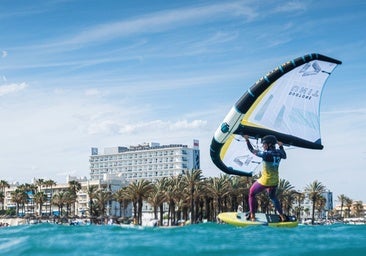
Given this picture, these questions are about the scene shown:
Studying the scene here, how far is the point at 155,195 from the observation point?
92.1m

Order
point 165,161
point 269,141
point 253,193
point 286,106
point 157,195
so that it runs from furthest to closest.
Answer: point 165,161
point 157,195
point 286,106
point 253,193
point 269,141

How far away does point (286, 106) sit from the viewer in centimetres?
3712

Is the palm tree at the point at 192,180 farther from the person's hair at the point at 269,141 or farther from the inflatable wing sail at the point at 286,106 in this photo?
the person's hair at the point at 269,141

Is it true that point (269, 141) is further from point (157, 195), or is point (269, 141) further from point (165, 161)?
point (165, 161)

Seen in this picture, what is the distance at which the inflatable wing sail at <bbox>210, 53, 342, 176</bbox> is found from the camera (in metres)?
35.8

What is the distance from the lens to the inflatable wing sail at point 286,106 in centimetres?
3575

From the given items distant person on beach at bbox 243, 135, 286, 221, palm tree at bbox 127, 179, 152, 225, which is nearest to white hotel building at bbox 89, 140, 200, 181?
palm tree at bbox 127, 179, 152, 225

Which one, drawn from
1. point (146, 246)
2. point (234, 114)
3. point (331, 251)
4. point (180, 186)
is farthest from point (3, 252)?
point (180, 186)

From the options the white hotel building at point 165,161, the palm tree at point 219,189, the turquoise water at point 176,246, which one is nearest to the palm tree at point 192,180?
the palm tree at point 219,189

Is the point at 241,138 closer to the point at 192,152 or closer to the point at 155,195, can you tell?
the point at 155,195

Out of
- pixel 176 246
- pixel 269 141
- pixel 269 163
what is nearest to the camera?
pixel 176 246

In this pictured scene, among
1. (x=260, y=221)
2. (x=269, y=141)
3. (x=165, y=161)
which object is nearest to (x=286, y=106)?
(x=269, y=141)

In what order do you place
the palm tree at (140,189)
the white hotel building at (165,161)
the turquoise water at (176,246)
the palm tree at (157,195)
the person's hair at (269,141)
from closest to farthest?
the turquoise water at (176,246)
the person's hair at (269,141)
the palm tree at (140,189)
the palm tree at (157,195)
the white hotel building at (165,161)

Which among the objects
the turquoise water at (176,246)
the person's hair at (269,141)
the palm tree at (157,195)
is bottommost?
the palm tree at (157,195)
